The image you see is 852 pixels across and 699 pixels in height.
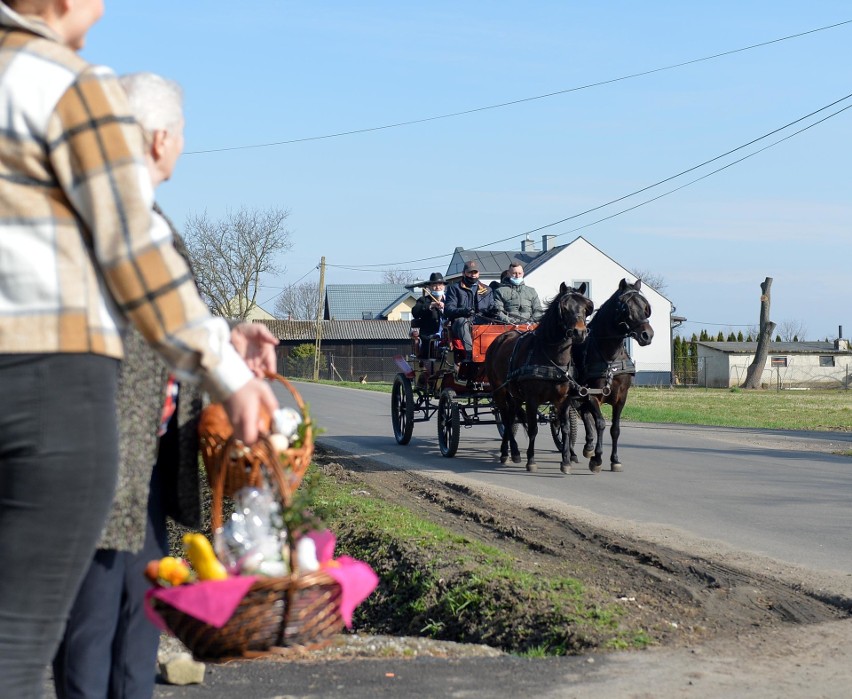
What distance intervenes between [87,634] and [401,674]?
247cm

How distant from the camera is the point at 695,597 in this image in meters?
6.64

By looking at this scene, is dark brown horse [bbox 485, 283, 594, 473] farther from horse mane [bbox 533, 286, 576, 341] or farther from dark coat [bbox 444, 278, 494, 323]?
dark coat [bbox 444, 278, 494, 323]

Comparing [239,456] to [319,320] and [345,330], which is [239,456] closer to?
[319,320]

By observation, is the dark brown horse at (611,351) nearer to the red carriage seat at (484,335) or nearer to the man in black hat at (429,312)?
the red carriage seat at (484,335)

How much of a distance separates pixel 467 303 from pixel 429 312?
103 cm

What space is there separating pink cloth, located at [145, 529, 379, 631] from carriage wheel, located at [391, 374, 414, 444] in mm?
14136

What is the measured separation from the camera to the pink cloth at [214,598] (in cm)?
238

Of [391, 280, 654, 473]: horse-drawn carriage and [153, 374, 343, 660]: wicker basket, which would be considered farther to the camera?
[391, 280, 654, 473]: horse-drawn carriage

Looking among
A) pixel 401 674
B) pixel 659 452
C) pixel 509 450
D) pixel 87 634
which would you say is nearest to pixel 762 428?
pixel 659 452

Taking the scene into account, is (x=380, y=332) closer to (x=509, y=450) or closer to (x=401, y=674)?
(x=509, y=450)

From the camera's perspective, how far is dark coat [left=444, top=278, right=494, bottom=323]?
49.7ft

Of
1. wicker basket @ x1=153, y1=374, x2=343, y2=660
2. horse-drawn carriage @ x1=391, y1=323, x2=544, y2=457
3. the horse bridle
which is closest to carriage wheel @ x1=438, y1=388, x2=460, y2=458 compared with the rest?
horse-drawn carriage @ x1=391, y1=323, x2=544, y2=457

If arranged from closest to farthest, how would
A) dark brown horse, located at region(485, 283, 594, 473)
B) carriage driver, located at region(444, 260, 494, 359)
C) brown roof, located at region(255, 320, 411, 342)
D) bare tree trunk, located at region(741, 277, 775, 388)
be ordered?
dark brown horse, located at region(485, 283, 594, 473) < carriage driver, located at region(444, 260, 494, 359) < bare tree trunk, located at region(741, 277, 775, 388) < brown roof, located at region(255, 320, 411, 342)

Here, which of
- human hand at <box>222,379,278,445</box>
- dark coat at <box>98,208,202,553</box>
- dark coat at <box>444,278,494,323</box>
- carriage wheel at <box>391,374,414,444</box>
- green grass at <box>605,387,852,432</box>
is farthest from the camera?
green grass at <box>605,387,852,432</box>
